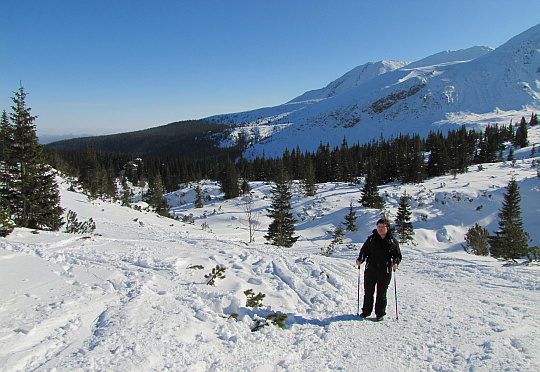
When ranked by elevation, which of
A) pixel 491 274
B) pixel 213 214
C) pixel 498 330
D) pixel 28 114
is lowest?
pixel 213 214

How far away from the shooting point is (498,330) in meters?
4.03

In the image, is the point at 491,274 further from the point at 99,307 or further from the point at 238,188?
the point at 238,188

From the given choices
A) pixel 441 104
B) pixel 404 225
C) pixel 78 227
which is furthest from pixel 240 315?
pixel 441 104

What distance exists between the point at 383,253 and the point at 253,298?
2848 millimetres

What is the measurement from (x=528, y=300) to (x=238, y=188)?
165ft

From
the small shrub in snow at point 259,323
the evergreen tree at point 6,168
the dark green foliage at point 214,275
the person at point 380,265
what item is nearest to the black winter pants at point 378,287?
the person at point 380,265

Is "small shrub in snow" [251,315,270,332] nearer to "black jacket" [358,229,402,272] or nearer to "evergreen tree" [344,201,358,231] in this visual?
"black jacket" [358,229,402,272]

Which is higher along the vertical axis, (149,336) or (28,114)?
(28,114)

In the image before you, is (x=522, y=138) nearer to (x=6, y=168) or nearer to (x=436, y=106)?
(x=436, y=106)

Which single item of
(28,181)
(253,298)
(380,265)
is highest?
(28,181)

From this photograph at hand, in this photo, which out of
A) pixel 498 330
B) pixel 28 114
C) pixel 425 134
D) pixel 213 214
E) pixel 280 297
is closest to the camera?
pixel 498 330

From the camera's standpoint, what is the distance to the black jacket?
4.83 meters

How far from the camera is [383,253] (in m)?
4.86

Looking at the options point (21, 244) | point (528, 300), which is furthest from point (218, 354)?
point (21, 244)
